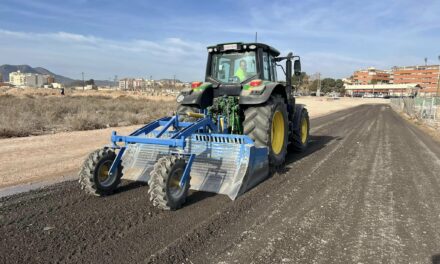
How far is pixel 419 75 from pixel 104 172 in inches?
7641

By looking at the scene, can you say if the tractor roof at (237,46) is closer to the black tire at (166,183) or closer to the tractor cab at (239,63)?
the tractor cab at (239,63)

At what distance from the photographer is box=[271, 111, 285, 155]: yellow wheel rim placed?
7500 millimetres

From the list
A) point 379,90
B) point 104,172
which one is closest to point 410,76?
point 379,90

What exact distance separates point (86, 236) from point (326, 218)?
2998 millimetres

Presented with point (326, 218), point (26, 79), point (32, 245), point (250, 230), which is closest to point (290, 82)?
point (326, 218)

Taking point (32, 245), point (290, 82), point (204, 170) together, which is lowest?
point (32, 245)

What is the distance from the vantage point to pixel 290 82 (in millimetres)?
9164

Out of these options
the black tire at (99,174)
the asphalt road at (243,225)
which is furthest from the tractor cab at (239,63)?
the black tire at (99,174)

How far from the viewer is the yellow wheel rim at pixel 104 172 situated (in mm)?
5436

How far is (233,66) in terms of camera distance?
7.76m

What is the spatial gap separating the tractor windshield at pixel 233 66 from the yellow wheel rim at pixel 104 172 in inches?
131

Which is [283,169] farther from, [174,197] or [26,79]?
[26,79]

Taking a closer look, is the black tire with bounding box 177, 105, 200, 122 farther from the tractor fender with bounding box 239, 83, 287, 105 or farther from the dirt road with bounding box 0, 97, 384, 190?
the dirt road with bounding box 0, 97, 384, 190

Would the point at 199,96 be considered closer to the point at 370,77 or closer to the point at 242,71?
the point at 242,71
